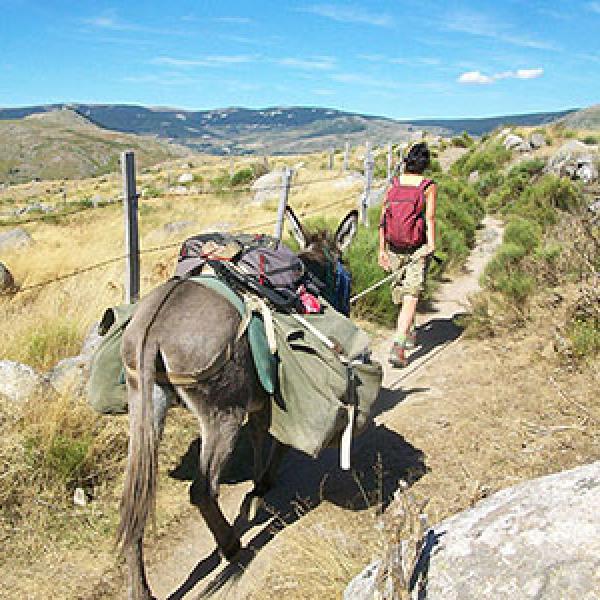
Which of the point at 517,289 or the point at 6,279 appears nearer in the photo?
the point at 517,289

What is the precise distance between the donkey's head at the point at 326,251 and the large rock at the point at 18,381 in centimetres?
215

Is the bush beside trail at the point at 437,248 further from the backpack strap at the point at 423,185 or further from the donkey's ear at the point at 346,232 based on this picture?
the donkey's ear at the point at 346,232

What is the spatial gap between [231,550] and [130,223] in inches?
99.5

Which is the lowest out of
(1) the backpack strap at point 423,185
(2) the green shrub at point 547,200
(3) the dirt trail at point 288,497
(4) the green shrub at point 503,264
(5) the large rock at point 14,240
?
(3) the dirt trail at point 288,497

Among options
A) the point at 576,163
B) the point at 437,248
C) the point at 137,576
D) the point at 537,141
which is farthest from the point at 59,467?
the point at 537,141

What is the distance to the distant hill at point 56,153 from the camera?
157875 mm

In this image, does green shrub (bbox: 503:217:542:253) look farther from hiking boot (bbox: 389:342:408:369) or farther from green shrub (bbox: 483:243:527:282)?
hiking boot (bbox: 389:342:408:369)

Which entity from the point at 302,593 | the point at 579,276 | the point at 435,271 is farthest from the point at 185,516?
the point at 435,271

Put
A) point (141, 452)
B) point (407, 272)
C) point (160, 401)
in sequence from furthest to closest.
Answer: point (407, 272) < point (160, 401) < point (141, 452)

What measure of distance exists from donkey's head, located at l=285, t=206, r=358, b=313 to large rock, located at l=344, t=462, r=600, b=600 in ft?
7.37

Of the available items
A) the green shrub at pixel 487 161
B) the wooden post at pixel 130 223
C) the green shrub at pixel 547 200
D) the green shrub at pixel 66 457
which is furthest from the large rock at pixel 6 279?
the green shrub at pixel 487 161

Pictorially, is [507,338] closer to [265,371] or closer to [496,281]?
[496,281]

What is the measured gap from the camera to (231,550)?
3445 millimetres

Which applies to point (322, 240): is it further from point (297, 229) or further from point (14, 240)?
point (14, 240)
